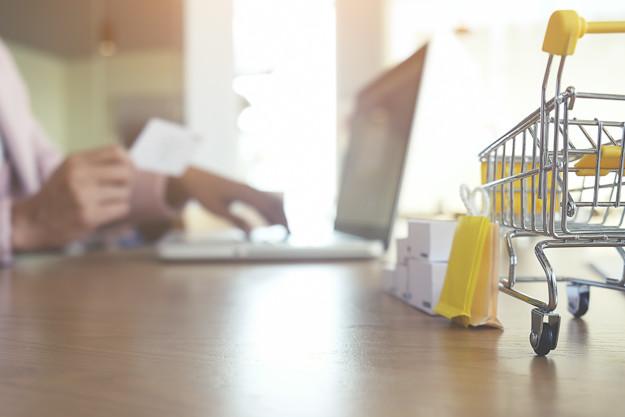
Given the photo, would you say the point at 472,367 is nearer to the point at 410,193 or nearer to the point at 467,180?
the point at 467,180

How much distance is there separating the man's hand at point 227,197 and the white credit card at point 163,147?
0.20m

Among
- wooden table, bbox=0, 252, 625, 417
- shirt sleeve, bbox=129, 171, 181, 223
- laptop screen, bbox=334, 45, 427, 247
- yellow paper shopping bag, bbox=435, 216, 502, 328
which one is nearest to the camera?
wooden table, bbox=0, 252, 625, 417

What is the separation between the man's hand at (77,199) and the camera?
931mm

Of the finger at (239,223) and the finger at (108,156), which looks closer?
the finger at (108,156)

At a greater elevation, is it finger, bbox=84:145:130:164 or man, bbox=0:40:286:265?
finger, bbox=84:145:130:164

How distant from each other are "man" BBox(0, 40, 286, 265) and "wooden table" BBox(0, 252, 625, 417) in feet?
1.26

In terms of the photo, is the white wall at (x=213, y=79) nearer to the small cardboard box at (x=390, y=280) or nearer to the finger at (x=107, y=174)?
the finger at (x=107, y=174)

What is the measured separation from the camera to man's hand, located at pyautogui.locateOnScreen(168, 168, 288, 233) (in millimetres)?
1075

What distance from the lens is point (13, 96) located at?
109 centimetres

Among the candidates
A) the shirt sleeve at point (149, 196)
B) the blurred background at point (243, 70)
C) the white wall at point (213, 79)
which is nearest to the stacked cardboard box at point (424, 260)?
the shirt sleeve at point (149, 196)

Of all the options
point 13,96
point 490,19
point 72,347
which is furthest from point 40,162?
point 490,19

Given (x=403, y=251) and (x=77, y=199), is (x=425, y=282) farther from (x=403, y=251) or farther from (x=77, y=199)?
(x=77, y=199)

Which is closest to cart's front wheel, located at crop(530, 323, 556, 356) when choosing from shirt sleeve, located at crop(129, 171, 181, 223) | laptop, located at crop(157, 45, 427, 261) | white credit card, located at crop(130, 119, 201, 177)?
laptop, located at crop(157, 45, 427, 261)

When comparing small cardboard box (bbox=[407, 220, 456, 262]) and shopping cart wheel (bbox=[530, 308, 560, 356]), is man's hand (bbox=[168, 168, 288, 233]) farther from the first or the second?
shopping cart wheel (bbox=[530, 308, 560, 356])
